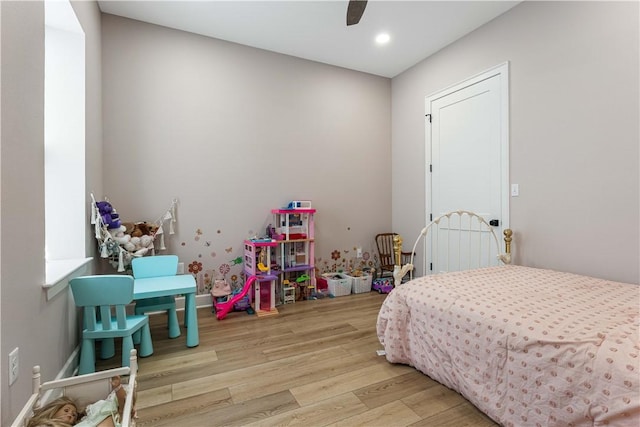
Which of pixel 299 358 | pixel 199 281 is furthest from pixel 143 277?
pixel 299 358

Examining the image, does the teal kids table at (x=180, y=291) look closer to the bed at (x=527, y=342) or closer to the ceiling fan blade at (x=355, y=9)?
the bed at (x=527, y=342)

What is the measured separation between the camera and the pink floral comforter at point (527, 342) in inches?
43.7

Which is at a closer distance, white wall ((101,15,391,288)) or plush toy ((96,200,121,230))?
plush toy ((96,200,121,230))

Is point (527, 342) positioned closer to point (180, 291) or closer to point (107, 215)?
point (180, 291)

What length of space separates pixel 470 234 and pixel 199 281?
2.83 meters

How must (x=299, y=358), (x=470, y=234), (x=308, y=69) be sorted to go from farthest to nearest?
(x=308, y=69) < (x=470, y=234) < (x=299, y=358)

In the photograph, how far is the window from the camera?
209 cm

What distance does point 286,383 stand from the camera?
1825mm

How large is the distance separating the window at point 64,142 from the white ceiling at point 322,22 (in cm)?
81

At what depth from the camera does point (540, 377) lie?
49.9 inches

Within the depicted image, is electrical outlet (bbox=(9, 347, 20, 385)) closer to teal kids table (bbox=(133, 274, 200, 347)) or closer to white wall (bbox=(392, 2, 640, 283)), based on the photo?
teal kids table (bbox=(133, 274, 200, 347))

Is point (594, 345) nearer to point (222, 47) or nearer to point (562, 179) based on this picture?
point (562, 179)

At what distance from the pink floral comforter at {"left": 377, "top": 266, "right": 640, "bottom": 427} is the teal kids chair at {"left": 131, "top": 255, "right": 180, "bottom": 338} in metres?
1.63

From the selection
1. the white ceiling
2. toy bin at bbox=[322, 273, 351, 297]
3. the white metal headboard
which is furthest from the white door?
toy bin at bbox=[322, 273, 351, 297]
